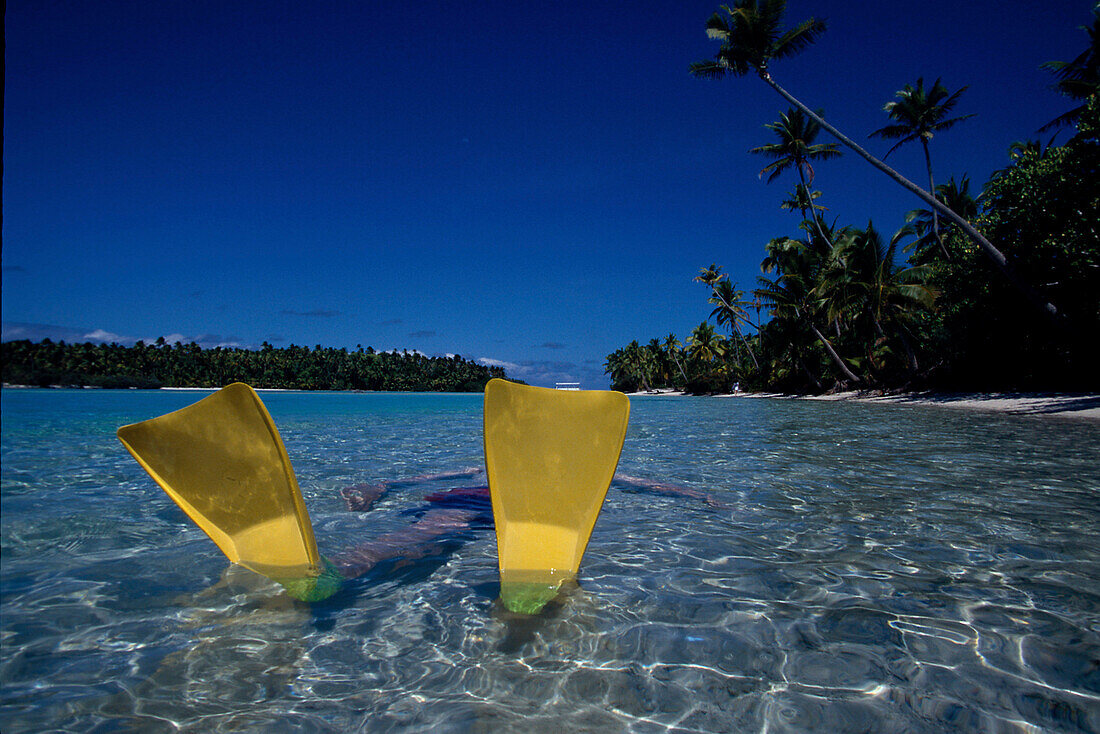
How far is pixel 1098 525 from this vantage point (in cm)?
397

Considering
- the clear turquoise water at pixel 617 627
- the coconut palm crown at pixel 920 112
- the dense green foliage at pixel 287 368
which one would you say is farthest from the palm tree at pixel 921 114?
the dense green foliage at pixel 287 368

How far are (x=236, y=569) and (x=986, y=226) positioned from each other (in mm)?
21768

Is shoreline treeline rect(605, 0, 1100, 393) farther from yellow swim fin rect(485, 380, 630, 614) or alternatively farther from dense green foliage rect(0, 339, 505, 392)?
dense green foliage rect(0, 339, 505, 392)

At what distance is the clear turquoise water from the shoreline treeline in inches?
512

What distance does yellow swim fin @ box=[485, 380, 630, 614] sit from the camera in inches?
114

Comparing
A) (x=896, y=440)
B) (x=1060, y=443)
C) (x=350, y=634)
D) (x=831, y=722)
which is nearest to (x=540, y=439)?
(x=350, y=634)

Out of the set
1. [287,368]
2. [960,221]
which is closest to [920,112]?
[960,221]

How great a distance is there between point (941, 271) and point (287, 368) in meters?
75.8

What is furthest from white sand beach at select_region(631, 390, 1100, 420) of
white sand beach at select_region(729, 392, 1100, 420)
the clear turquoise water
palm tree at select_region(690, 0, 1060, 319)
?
the clear turquoise water

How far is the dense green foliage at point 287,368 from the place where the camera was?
198ft

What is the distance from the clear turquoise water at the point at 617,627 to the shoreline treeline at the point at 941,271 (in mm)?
13016

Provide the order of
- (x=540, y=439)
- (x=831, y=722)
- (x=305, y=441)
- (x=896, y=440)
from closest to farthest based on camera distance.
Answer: (x=831, y=722), (x=540, y=439), (x=896, y=440), (x=305, y=441)

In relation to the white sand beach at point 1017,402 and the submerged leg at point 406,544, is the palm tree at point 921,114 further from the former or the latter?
the submerged leg at point 406,544

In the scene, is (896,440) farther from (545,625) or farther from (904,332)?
(904,332)
